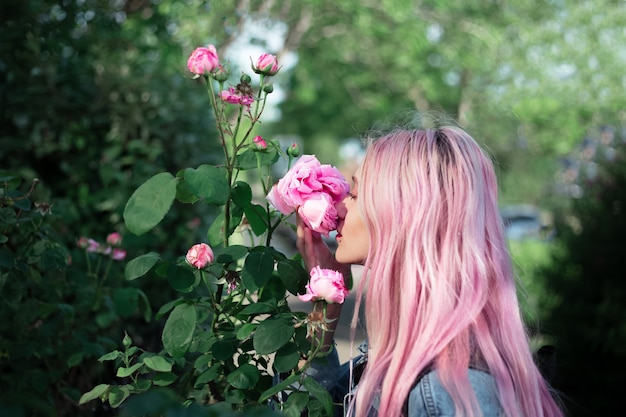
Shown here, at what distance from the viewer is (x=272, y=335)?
1.67m

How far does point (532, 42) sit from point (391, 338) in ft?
51.0

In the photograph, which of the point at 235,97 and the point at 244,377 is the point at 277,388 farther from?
the point at 235,97

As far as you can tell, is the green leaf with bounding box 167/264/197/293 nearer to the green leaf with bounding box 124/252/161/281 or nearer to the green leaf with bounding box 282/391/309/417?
the green leaf with bounding box 124/252/161/281

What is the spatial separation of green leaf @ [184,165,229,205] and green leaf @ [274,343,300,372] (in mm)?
374

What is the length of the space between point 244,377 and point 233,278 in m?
0.27

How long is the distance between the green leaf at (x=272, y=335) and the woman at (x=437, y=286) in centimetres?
21

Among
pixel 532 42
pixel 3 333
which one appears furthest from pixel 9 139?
pixel 532 42

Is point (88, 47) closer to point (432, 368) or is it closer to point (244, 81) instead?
point (244, 81)

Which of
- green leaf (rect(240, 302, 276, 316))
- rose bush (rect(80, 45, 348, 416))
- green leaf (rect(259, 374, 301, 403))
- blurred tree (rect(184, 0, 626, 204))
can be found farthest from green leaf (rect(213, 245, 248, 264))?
blurred tree (rect(184, 0, 626, 204))

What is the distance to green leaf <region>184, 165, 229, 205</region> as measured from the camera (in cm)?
173

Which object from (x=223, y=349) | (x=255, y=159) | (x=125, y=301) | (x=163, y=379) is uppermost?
(x=255, y=159)

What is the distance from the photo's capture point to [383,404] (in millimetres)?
1594

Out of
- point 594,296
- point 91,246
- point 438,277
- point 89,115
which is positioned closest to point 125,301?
point 91,246

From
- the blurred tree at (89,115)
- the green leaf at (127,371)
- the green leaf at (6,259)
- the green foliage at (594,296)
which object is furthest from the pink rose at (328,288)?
the green foliage at (594,296)
